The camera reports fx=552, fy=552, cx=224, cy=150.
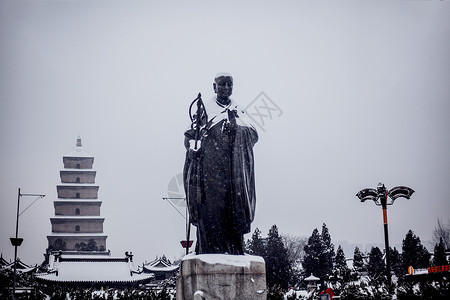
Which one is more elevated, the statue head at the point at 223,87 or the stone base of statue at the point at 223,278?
the statue head at the point at 223,87

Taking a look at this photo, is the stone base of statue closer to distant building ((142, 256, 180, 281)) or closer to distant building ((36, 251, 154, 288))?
distant building ((36, 251, 154, 288))

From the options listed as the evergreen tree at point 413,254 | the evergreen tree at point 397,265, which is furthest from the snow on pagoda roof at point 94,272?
the evergreen tree at point 413,254

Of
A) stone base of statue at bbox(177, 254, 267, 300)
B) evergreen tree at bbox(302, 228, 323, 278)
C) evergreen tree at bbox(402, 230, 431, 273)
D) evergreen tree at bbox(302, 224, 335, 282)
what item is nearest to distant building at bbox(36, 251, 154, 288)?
evergreen tree at bbox(302, 228, 323, 278)

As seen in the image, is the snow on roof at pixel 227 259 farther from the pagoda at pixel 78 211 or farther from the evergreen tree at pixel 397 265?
the pagoda at pixel 78 211

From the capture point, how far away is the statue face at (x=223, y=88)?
7.73 metres

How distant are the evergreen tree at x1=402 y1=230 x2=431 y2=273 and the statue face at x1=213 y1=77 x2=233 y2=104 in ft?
146

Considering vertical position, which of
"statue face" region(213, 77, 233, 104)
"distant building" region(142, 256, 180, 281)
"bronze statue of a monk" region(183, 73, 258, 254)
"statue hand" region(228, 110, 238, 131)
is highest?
"statue face" region(213, 77, 233, 104)

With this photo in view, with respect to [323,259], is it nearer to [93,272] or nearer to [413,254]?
[413,254]

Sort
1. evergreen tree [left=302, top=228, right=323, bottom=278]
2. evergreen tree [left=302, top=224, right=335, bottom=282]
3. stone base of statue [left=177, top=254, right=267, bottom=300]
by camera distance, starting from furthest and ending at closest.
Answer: evergreen tree [left=302, top=228, right=323, bottom=278] → evergreen tree [left=302, top=224, right=335, bottom=282] → stone base of statue [left=177, top=254, right=267, bottom=300]

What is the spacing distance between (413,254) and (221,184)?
46.1 m

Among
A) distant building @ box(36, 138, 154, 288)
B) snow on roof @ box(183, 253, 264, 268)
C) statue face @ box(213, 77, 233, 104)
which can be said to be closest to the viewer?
snow on roof @ box(183, 253, 264, 268)

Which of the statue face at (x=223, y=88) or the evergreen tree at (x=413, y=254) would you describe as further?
the evergreen tree at (x=413, y=254)

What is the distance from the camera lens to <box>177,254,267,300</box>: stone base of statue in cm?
652

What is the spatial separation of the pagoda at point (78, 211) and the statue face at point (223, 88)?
65.4 m
